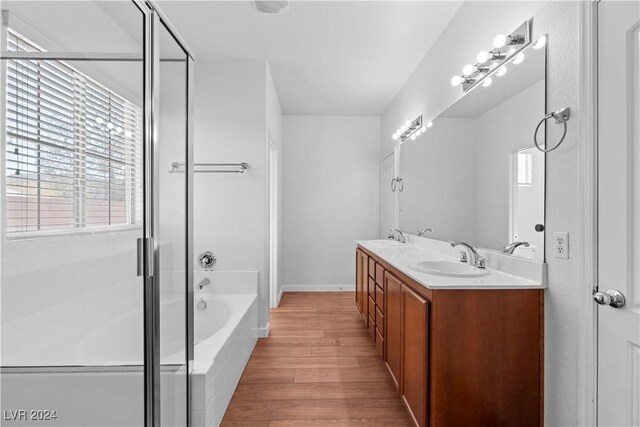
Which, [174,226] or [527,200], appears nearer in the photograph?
[174,226]

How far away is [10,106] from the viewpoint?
85 cm

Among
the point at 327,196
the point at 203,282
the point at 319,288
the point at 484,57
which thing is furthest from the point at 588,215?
the point at 319,288

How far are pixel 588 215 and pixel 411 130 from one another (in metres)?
2.30

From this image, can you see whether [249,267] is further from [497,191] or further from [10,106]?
[10,106]

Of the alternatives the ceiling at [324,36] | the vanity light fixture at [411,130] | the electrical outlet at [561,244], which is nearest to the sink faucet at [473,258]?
the electrical outlet at [561,244]

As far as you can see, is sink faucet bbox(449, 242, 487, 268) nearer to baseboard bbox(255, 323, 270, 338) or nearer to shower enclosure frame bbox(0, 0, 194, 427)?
shower enclosure frame bbox(0, 0, 194, 427)

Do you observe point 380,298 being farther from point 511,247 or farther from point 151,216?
point 151,216

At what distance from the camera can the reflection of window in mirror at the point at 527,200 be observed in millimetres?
1556

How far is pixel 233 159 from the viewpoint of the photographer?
3.10 metres

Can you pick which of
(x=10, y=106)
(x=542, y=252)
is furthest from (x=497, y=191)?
(x=10, y=106)

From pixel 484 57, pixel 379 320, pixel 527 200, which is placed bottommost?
pixel 379 320

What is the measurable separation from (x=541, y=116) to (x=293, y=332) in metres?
2.66

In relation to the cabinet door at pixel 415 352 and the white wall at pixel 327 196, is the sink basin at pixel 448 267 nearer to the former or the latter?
the cabinet door at pixel 415 352

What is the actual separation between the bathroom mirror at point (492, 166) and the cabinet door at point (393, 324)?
0.62 m
